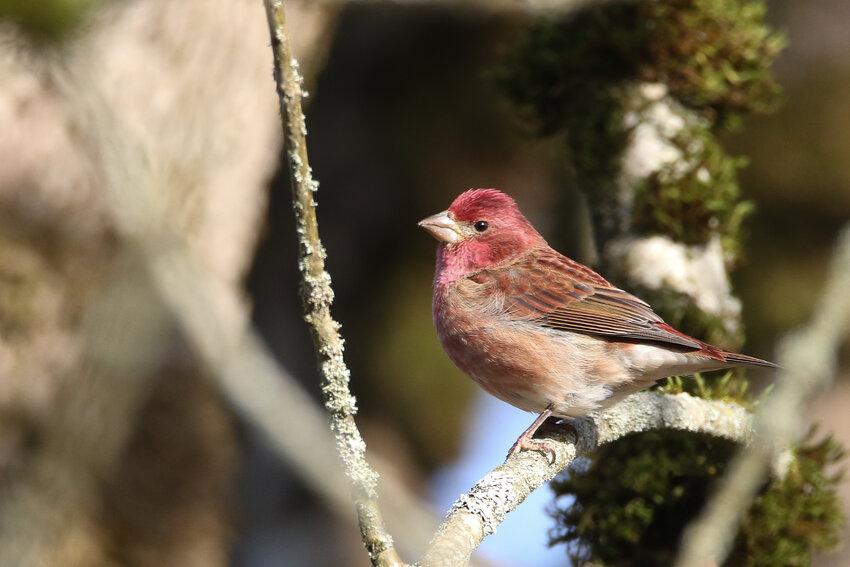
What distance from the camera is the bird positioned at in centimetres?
397

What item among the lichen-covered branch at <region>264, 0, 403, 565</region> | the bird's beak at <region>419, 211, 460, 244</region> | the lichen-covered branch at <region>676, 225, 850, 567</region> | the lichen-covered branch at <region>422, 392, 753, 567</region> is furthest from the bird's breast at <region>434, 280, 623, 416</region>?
the lichen-covered branch at <region>264, 0, 403, 565</region>

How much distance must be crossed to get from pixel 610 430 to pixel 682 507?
67cm

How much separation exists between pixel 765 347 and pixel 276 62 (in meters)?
5.63

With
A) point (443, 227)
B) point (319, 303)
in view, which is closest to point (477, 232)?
point (443, 227)

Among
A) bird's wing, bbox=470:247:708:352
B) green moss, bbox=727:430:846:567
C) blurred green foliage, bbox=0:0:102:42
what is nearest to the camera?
blurred green foliage, bbox=0:0:102:42

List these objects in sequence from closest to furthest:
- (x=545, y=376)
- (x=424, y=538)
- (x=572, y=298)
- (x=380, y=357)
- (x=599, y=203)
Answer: (x=424, y=538)
(x=545, y=376)
(x=572, y=298)
(x=599, y=203)
(x=380, y=357)

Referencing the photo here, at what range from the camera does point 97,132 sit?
9.00ft

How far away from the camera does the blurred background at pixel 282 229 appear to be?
4.90 m

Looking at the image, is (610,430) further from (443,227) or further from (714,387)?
(443,227)

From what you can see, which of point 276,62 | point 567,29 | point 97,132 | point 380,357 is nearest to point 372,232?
point 380,357

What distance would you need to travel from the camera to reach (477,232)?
15.4ft

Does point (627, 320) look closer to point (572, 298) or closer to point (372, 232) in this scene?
point (572, 298)

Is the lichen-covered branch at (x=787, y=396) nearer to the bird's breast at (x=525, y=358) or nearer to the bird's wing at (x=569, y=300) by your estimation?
the bird's wing at (x=569, y=300)

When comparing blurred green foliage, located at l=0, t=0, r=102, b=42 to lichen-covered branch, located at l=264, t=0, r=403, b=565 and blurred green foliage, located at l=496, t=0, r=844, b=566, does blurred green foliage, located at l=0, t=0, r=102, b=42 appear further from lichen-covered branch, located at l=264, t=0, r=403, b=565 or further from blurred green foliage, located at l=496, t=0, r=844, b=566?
blurred green foliage, located at l=496, t=0, r=844, b=566
